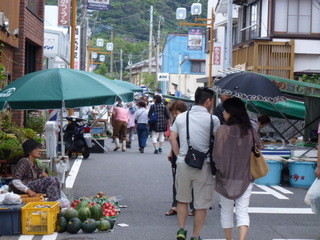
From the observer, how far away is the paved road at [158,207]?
859 cm

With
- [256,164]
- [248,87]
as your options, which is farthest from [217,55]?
[256,164]

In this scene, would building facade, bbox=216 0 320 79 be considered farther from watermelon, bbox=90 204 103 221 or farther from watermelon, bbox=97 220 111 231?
watermelon, bbox=97 220 111 231

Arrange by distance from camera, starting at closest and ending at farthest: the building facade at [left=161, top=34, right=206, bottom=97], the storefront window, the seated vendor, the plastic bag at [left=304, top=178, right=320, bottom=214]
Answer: the plastic bag at [left=304, top=178, right=320, bottom=214]
the seated vendor
the storefront window
the building facade at [left=161, top=34, right=206, bottom=97]

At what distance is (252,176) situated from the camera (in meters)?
7.29

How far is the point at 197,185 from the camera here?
302 inches

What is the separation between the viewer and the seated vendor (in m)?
9.40

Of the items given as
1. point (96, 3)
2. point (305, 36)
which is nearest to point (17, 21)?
point (96, 3)

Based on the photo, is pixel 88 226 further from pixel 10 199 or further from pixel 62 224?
pixel 10 199

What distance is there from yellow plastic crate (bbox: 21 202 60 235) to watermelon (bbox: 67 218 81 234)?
0.77 ft

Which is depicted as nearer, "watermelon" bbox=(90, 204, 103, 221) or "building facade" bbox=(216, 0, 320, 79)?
"watermelon" bbox=(90, 204, 103, 221)

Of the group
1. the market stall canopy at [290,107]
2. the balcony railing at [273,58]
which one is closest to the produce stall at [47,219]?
the market stall canopy at [290,107]

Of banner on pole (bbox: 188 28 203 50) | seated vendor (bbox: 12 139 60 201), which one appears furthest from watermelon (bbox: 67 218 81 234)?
banner on pole (bbox: 188 28 203 50)

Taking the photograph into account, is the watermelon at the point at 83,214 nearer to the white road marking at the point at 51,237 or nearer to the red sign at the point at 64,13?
the white road marking at the point at 51,237

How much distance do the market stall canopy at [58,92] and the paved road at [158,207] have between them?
1.96 metres
